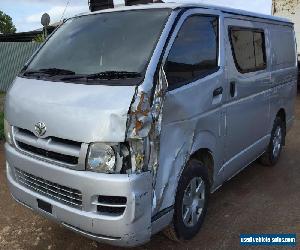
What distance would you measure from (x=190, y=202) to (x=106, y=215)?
99cm

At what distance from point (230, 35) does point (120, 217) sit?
7.45 ft

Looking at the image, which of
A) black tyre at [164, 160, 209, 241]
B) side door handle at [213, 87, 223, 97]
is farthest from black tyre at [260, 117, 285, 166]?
black tyre at [164, 160, 209, 241]

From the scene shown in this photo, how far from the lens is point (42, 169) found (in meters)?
3.01

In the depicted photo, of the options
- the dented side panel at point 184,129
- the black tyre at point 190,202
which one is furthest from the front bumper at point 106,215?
the black tyre at point 190,202

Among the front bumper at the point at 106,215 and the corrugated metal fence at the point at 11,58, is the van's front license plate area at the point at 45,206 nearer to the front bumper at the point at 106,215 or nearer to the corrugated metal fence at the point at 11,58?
the front bumper at the point at 106,215

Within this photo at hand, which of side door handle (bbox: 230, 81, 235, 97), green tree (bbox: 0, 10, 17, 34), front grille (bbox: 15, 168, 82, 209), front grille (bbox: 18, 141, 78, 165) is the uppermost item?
green tree (bbox: 0, 10, 17, 34)

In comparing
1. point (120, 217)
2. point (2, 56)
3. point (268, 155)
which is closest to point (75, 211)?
point (120, 217)

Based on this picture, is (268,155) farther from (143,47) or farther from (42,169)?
(42,169)

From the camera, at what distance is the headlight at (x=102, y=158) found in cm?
272

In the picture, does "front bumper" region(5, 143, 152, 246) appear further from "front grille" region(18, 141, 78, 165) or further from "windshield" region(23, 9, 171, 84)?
"windshield" region(23, 9, 171, 84)

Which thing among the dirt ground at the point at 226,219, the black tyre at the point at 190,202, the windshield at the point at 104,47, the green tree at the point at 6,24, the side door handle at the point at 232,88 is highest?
the green tree at the point at 6,24

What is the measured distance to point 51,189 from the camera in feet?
9.95

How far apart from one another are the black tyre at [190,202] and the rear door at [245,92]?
57cm

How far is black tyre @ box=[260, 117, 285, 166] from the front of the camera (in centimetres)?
564
